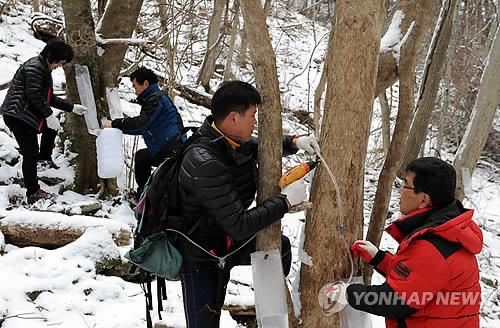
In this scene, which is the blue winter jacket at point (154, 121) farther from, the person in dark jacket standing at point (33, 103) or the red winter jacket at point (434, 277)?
the red winter jacket at point (434, 277)

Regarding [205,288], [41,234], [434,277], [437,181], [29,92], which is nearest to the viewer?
[434,277]

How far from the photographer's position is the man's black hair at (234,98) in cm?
225

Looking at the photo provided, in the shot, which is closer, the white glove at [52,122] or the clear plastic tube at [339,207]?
the clear plastic tube at [339,207]

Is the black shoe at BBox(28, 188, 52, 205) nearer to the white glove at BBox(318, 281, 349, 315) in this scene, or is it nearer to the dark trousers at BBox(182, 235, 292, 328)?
the dark trousers at BBox(182, 235, 292, 328)

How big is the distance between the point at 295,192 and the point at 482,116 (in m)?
4.44

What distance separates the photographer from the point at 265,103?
2367 mm

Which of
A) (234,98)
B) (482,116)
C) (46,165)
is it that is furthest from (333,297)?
(46,165)

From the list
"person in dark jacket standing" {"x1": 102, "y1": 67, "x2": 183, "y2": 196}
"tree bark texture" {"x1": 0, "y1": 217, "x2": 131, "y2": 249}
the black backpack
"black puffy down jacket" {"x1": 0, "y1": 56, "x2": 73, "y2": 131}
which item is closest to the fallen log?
"tree bark texture" {"x1": 0, "y1": 217, "x2": 131, "y2": 249}

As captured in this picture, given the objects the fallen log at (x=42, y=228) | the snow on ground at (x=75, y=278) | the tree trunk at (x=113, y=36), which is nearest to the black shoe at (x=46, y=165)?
the snow on ground at (x=75, y=278)

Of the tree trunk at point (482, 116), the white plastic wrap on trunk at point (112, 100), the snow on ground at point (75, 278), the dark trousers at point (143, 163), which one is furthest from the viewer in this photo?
the tree trunk at point (482, 116)

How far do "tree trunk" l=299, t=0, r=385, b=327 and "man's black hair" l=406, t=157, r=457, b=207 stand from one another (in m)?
0.27

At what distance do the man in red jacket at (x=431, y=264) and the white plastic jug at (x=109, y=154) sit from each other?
285 centimetres

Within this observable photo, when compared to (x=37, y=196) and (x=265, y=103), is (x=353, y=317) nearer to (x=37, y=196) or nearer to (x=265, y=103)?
(x=265, y=103)

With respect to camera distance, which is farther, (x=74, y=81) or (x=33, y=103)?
→ (x=74, y=81)
